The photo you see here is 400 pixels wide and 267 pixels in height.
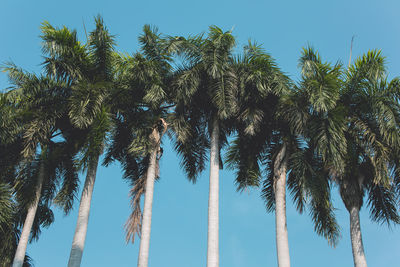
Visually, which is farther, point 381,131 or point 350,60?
point 350,60

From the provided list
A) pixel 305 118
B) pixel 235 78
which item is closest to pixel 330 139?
pixel 305 118

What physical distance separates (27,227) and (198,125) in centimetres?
723

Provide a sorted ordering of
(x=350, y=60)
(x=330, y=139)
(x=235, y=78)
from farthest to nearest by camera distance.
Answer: (x=350, y=60), (x=235, y=78), (x=330, y=139)

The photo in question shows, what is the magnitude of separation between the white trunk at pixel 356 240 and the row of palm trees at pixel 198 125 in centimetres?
3

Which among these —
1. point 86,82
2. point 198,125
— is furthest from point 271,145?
point 86,82

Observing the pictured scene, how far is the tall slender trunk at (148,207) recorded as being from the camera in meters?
16.0

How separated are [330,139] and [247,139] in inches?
137

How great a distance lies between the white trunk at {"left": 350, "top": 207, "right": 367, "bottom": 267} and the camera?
16781 millimetres

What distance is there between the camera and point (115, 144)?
19.4m

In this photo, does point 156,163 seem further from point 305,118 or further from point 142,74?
point 305,118

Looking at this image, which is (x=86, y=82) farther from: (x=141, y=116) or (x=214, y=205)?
(x=214, y=205)

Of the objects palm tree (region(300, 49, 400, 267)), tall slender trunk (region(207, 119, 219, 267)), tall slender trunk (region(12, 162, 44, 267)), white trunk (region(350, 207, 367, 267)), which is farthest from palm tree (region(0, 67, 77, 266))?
white trunk (region(350, 207, 367, 267))

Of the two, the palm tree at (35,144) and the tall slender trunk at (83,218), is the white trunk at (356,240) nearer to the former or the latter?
the tall slender trunk at (83,218)

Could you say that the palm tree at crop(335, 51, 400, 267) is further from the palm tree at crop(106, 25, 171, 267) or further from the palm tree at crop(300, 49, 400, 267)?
the palm tree at crop(106, 25, 171, 267)
